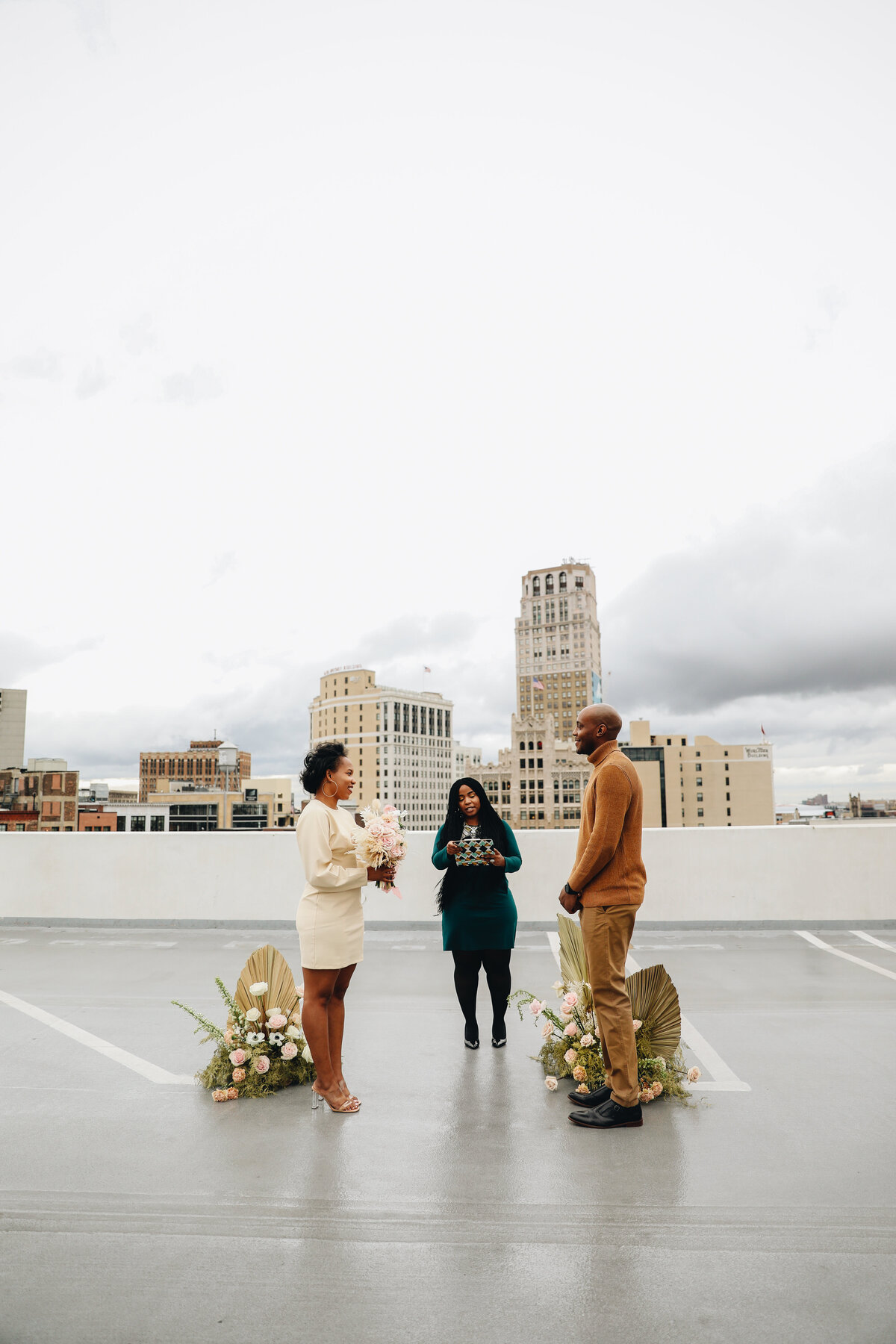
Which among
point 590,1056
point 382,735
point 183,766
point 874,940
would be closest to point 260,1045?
point 590,1056

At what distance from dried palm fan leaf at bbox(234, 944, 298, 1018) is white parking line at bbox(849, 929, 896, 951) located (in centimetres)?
639

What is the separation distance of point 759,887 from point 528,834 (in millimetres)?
2686

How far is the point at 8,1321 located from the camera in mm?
2459

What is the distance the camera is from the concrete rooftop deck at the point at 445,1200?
8.21 ft

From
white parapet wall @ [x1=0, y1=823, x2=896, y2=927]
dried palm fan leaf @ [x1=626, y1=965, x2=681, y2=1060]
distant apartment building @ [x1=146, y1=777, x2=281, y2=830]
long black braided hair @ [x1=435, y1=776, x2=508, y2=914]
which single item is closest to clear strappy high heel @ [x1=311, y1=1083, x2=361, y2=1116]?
long black braided hair @ [x1=435, y1=776, x2=508, y2=914]

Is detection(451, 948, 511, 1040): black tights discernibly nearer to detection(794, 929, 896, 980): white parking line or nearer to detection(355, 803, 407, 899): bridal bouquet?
detection(355, 803, 407, 899): bridal bouquet

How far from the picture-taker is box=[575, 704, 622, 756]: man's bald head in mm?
4215

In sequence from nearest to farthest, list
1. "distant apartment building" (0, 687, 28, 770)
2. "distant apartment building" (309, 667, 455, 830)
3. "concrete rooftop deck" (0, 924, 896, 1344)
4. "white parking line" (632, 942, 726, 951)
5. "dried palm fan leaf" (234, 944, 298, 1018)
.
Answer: "concrete rooftop deck" (0, 924, 896, 1344) → "dried palm fan leaf" (234, 944, 298, 1018) → "white parking line" (632, 942, 726, 951) → "distant apartment building" (0, 687, 28, 770) → "distant apartment building" (309, 667, 455, 830)

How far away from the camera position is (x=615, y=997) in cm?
397

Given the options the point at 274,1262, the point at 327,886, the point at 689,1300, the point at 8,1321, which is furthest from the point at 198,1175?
the point at 689,1300

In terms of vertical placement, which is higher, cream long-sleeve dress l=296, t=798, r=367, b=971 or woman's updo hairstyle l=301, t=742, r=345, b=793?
woman's updo hairstyle l=301, t=742, r=345, b=793

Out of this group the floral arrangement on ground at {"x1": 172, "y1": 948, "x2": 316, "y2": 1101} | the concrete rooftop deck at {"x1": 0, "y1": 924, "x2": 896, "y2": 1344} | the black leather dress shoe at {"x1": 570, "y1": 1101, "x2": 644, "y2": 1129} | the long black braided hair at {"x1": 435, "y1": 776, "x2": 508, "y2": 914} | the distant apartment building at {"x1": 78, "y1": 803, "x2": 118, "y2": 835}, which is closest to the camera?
the concrete rooftop deck at {"x1": 0, "y1": 924, "x2": 896, "y2": 1344}

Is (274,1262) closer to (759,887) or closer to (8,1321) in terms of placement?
(8,1321)

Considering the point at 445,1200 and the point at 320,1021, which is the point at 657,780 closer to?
the point at 320,1021
